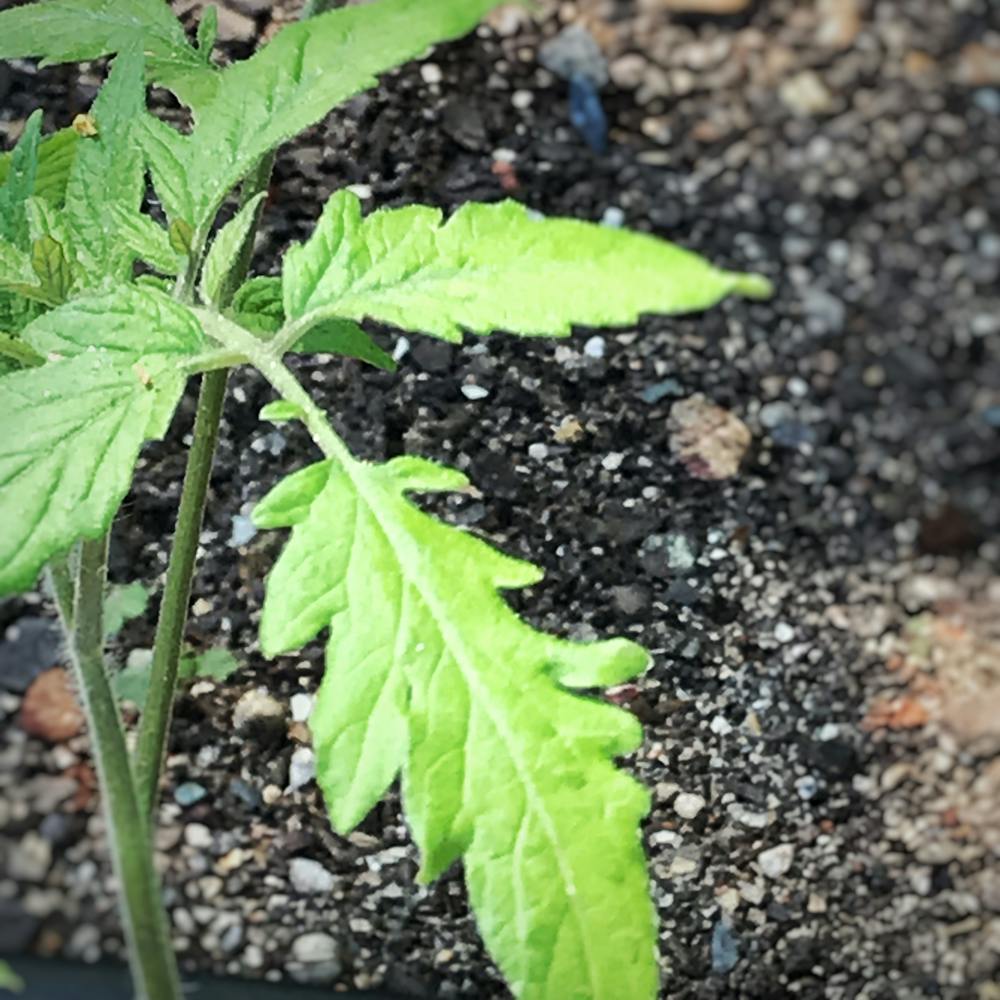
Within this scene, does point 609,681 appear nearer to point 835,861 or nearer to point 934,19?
point 835,861

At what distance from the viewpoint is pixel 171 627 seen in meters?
0.65

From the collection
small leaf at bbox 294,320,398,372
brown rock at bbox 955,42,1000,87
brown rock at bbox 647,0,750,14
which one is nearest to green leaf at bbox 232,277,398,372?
small leaf at bbox 294,320,398,372

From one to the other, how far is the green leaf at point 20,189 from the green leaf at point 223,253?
0.11m

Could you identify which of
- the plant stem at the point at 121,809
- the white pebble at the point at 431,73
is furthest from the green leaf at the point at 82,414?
the white pebble at the point at 431,73

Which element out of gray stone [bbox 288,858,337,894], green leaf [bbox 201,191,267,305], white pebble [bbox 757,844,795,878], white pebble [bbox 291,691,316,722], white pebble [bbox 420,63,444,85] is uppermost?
green leaf [bbox 201,191,267,305]

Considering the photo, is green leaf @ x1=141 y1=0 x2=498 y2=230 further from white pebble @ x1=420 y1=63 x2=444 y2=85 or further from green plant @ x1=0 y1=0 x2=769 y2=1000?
white pebble @ x1=420 y1=63 x2=444 y2=85

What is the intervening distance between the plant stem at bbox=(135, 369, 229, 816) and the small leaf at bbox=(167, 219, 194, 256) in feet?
0.24

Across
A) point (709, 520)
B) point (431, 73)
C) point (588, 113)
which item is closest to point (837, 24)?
point (588, 113)

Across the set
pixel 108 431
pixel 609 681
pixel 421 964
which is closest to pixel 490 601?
pixel 609 681

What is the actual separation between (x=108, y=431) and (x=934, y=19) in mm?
1120

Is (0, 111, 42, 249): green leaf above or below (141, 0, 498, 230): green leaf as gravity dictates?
below

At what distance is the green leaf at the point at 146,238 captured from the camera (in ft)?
1.98

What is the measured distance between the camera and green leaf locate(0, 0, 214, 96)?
70cm

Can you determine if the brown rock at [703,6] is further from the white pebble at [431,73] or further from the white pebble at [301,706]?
the white pebble at [301,706]
